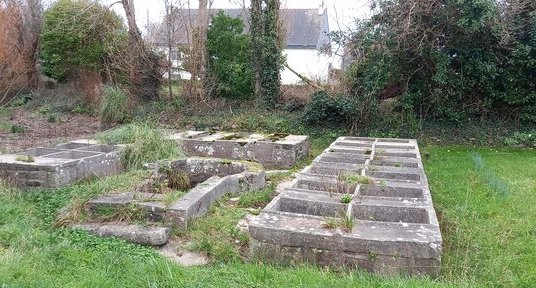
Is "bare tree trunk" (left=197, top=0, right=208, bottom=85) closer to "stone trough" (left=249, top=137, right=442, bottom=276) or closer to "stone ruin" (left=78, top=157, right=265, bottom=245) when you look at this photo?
"stone ruin" (left=78, top=157, right=265, bottom=245)

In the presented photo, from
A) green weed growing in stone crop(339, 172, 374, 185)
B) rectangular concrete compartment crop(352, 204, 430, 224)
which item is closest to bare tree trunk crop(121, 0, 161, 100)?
green weed growing in stone crop(339, 172, 374, 185)

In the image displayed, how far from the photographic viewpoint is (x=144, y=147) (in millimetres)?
7438

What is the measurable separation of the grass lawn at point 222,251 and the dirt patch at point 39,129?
4.72m

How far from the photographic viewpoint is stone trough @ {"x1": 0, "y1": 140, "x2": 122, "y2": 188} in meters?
5.94

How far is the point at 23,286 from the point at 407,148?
21.0 feet

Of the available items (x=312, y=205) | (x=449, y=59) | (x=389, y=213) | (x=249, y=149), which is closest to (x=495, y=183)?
(x=389, y=213)

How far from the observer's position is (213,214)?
5.01 metres

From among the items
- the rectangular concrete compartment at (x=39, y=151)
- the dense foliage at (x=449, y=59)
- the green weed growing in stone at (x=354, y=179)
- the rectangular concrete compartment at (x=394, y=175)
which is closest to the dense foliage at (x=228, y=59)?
the dense foliage at (x=449, y=59)

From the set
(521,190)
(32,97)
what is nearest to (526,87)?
(521,190)

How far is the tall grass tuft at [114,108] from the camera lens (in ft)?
42.4

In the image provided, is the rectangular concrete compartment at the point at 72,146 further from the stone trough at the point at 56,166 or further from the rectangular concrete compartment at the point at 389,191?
the rectangular concrete compartment at the point at 389,191

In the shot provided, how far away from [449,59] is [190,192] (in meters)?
8.22

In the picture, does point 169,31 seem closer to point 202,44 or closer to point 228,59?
point 202,44

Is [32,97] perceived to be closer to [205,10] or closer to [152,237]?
[205,10]
